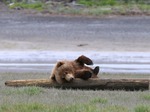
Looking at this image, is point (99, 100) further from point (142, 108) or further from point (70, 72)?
point (70, 72)

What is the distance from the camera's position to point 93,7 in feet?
91.5

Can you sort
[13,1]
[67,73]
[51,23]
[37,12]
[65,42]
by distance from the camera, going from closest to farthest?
[67,73], [65,42], [51,23], [37,12], [13,1]

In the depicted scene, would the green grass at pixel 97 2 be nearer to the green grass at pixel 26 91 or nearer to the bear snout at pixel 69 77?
the bear snout at pixel 69 77

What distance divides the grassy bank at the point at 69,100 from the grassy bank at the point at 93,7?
1625 cm

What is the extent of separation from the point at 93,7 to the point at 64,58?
993 centimetres

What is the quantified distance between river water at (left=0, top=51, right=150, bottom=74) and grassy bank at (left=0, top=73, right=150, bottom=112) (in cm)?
555

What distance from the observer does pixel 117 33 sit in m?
23.4

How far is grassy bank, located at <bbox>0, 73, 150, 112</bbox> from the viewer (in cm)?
830

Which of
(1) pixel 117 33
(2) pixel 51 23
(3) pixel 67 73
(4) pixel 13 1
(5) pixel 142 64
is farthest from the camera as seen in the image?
(4) pixel 13 1

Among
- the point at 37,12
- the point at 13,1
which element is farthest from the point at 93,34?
the point at 13,1

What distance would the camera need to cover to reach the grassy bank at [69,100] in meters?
8.30

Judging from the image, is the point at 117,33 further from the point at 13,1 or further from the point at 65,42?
the point at 13,1

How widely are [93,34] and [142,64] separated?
6.00m

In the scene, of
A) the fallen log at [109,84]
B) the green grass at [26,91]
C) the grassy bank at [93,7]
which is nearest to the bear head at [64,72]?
the fallen log at [109,84]
